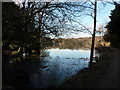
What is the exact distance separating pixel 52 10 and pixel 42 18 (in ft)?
2.14

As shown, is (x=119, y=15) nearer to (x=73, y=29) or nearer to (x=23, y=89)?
(x=73, y=29)

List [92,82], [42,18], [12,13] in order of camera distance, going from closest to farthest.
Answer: [12,13] < [92,82] < [42,18]

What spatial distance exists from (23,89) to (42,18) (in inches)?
129

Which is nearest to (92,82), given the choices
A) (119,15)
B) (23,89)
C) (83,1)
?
(23,89)

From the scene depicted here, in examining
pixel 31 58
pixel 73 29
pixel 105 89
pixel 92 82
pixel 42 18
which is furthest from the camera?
pixel 31 58

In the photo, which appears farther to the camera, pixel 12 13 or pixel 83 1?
pixel 83 1

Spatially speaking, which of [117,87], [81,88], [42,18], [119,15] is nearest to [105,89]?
[117,87]

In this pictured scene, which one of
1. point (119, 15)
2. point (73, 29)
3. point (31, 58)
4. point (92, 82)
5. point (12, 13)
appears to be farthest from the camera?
point (31, 58)

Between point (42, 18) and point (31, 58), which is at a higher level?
point (42, 18)

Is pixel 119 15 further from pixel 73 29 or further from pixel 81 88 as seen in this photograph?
pixel 81 88

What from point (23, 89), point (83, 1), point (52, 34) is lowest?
point (23, 89)

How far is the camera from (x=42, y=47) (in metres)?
8.52

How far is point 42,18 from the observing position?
7.98 m

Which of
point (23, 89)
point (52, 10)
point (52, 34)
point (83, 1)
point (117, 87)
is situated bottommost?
point (23, 89)
